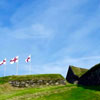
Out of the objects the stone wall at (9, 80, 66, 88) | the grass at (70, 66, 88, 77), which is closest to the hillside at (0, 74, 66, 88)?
the stone wall at (9, 80, 66, 88)

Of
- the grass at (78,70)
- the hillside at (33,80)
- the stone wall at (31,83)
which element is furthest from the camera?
the grass at (78,70)

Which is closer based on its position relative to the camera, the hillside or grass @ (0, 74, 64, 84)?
the hillside

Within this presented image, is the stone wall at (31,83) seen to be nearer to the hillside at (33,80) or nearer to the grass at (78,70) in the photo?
the hillside at (33,80)

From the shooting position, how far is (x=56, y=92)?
82.6 ft

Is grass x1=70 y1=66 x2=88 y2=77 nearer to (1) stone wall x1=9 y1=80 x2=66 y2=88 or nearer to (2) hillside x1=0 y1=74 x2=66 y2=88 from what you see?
(2) hillside x1=0 y1=74 x2=66 y2=88


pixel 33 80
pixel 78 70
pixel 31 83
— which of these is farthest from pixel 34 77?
pixel 78 70

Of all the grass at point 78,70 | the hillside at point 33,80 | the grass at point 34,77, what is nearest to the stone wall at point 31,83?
the hillside at point 33,80

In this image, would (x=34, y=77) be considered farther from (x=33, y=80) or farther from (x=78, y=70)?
(x=78, y=70)

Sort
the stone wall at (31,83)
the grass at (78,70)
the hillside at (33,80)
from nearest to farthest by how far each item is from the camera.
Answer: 1. the stone wall at (31,83)
2. the hillside at (33,80)
3. the grass at (78,70)

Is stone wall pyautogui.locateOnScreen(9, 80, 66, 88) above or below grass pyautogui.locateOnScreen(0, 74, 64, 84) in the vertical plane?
below

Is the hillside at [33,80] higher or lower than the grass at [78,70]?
lower

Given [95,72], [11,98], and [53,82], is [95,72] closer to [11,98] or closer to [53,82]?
[53,82]

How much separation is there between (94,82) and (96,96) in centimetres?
1112

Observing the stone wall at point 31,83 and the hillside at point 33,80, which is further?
the hillside at point 33,80
